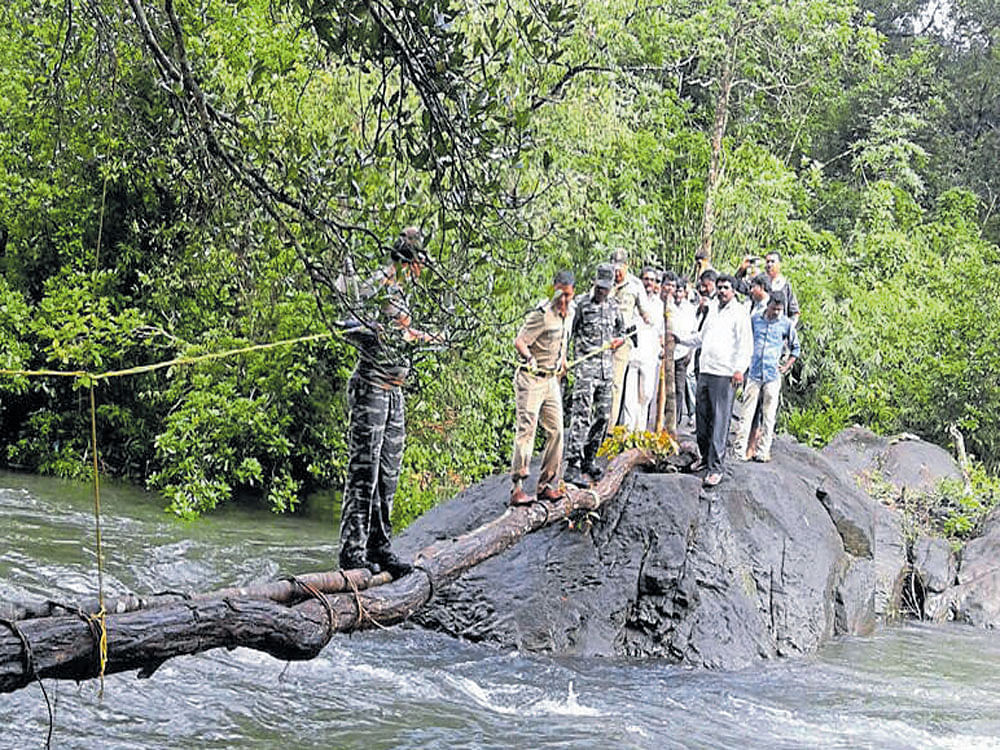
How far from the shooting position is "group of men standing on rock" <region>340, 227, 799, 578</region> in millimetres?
7383

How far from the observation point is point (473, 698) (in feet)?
27.8

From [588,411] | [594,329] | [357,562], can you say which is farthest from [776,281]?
[357,562]

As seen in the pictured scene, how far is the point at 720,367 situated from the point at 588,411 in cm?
128

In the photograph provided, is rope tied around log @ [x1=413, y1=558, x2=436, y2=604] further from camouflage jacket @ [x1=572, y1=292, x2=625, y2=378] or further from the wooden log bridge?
camouflage jacket @ [x1=572, y1=292, x2=625, y2=378]

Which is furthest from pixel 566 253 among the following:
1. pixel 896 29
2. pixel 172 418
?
pixel 896 29

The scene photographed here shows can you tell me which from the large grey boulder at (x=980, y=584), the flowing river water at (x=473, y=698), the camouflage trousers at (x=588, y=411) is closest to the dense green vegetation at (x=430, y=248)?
the camouflage trousers at (x=588, y=411)

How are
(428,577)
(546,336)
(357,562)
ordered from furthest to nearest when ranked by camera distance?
(546,336)
(428,577)
(357,562)

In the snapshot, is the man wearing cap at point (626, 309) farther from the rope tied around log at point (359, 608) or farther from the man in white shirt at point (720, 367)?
the rope tied around log at point (359, 608)

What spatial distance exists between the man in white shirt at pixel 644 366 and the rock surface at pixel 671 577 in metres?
1.76

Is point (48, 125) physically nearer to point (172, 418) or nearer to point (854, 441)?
point (172, 418)

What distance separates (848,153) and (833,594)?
21.3 m

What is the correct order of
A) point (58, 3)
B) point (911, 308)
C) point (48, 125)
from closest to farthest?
point (58, 3) < point (48, 125) < point (911, 308)

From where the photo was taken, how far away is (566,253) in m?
18.8

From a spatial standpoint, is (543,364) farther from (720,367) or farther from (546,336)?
(720,367)
